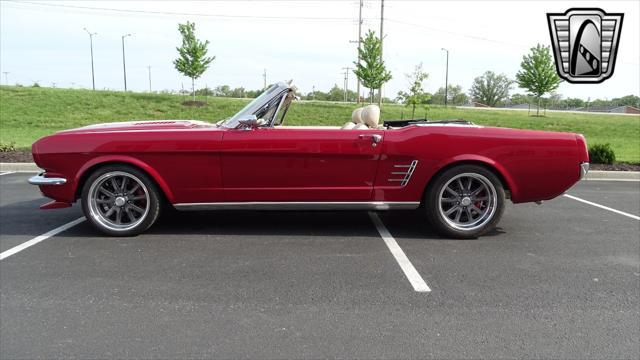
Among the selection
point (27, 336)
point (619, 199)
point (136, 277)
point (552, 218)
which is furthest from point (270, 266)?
point (619, 199)

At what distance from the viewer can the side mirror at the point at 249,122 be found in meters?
4.48

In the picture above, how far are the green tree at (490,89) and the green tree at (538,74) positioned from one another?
53.2 metres

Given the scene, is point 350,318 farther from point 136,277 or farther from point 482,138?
point 482,138

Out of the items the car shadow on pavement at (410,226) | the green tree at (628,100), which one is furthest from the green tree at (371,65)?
the green tree at (628,100)

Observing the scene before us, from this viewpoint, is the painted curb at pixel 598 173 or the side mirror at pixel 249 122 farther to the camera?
the painted curb at pixel 598 173

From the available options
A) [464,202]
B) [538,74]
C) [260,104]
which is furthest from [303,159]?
[538,74]

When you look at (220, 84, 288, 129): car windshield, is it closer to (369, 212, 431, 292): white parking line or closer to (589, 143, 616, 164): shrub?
(369, 212, 431, 292): white parking line

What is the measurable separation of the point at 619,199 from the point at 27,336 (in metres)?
7.38

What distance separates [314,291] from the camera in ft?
10.9

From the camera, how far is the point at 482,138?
4.51 metres

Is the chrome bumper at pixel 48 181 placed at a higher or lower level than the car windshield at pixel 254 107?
lower

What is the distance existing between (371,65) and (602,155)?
2085 cm

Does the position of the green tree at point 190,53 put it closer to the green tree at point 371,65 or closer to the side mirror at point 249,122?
the green tree at point 371,65

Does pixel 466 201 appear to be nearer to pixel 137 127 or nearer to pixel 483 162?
pixel 483 162
